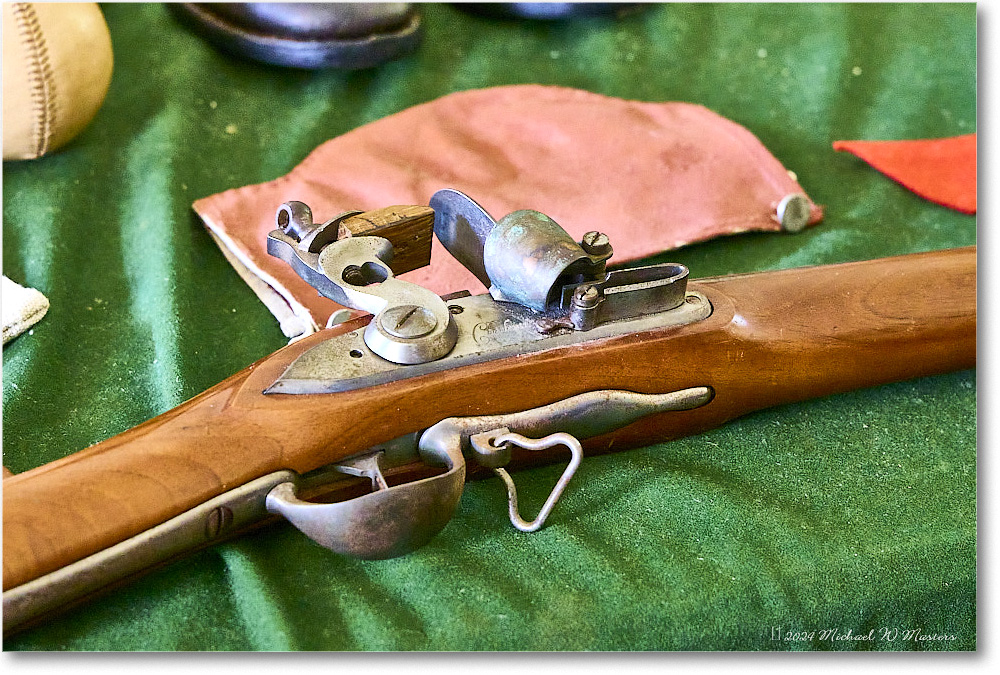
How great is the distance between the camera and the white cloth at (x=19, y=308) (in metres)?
1.52

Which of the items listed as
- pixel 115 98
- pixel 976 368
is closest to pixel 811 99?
pixel 976 368

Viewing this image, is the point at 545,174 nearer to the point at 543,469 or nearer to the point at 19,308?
the point at 543,469

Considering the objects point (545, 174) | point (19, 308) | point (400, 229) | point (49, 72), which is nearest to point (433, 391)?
point (400, 229)

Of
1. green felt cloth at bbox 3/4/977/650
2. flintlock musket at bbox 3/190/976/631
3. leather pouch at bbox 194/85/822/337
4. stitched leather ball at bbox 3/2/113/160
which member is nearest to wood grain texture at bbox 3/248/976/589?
flintlock musket at bbox 3/190/976/631

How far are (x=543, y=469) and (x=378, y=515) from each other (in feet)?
1.17

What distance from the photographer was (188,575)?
1184 millimetres

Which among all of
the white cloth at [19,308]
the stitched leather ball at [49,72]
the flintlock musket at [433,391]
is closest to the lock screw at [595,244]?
the flintlock musket at [433,391]

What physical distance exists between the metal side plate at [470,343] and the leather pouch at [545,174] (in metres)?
0.47

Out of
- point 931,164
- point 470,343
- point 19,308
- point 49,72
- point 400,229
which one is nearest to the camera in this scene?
point 470,343

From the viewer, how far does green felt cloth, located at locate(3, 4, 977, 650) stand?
1178 millimetres

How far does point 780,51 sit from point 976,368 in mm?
1140

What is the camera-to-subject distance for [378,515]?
106cm

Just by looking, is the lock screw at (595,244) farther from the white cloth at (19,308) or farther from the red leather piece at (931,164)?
the red leather piece at (931,164)

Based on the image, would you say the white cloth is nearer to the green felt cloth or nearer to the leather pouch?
the green felt cloth
